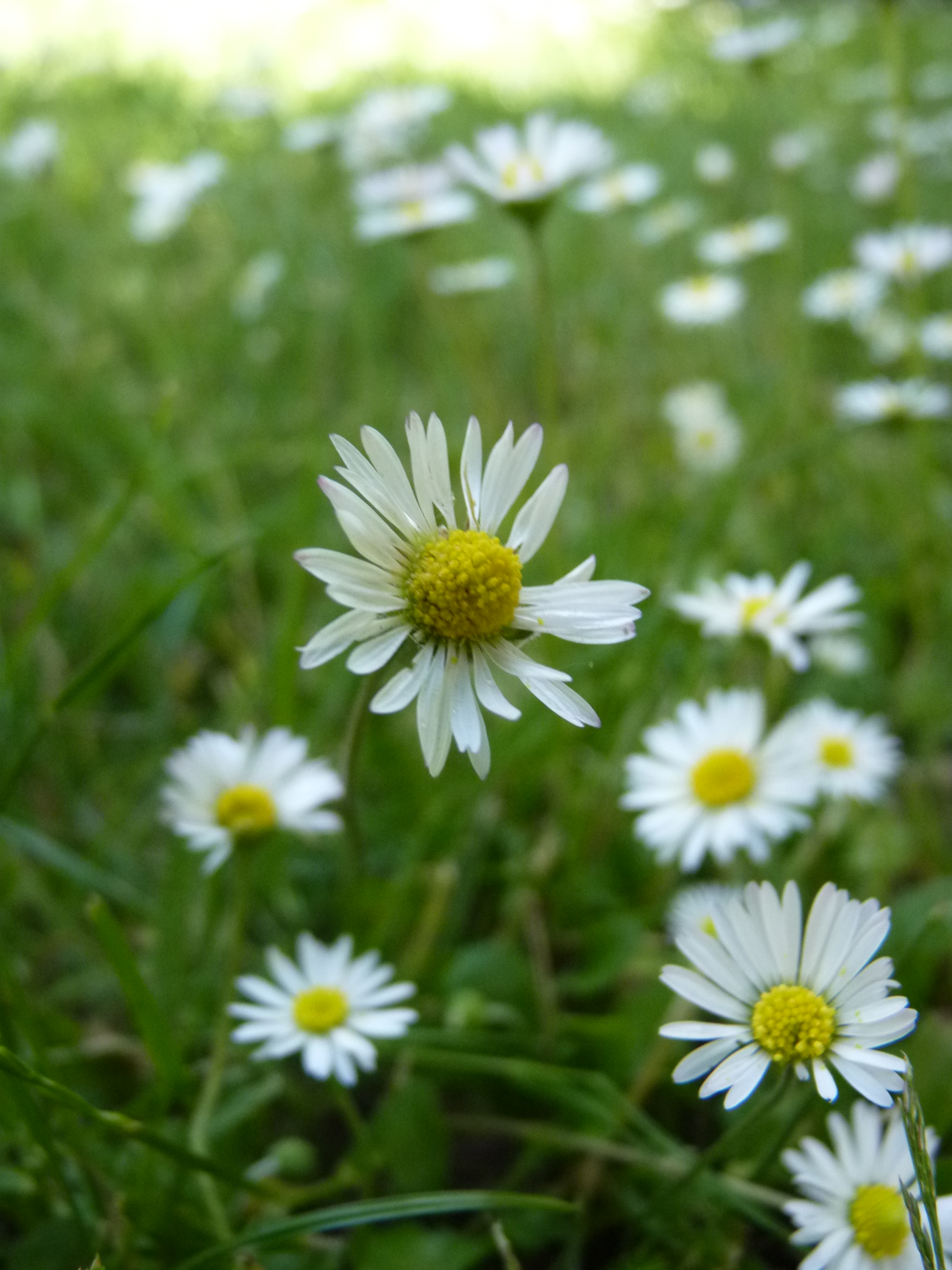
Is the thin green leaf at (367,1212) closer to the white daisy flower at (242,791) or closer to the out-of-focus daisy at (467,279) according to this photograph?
the white daisy flower at (242,791)

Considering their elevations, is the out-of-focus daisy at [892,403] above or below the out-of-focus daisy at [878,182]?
below

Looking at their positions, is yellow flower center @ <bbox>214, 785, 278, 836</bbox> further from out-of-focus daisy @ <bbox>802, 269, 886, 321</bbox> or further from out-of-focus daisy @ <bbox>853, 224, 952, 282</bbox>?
out-of-focus daisy @ <bbox>802, 269, 886, 321</bbox>

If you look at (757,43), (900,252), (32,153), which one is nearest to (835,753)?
(900,252)

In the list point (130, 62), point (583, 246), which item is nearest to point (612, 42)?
point (130, 62)

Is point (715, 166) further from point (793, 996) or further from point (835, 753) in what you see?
point (793, 996)

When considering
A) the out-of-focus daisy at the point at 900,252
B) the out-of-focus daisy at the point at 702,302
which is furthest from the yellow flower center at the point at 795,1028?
the out-of-focus daisy at the point at 702,302

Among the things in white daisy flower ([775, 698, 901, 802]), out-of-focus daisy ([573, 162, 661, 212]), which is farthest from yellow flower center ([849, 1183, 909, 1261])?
out-of-focus daisy ([573, 162, 661, 212])
